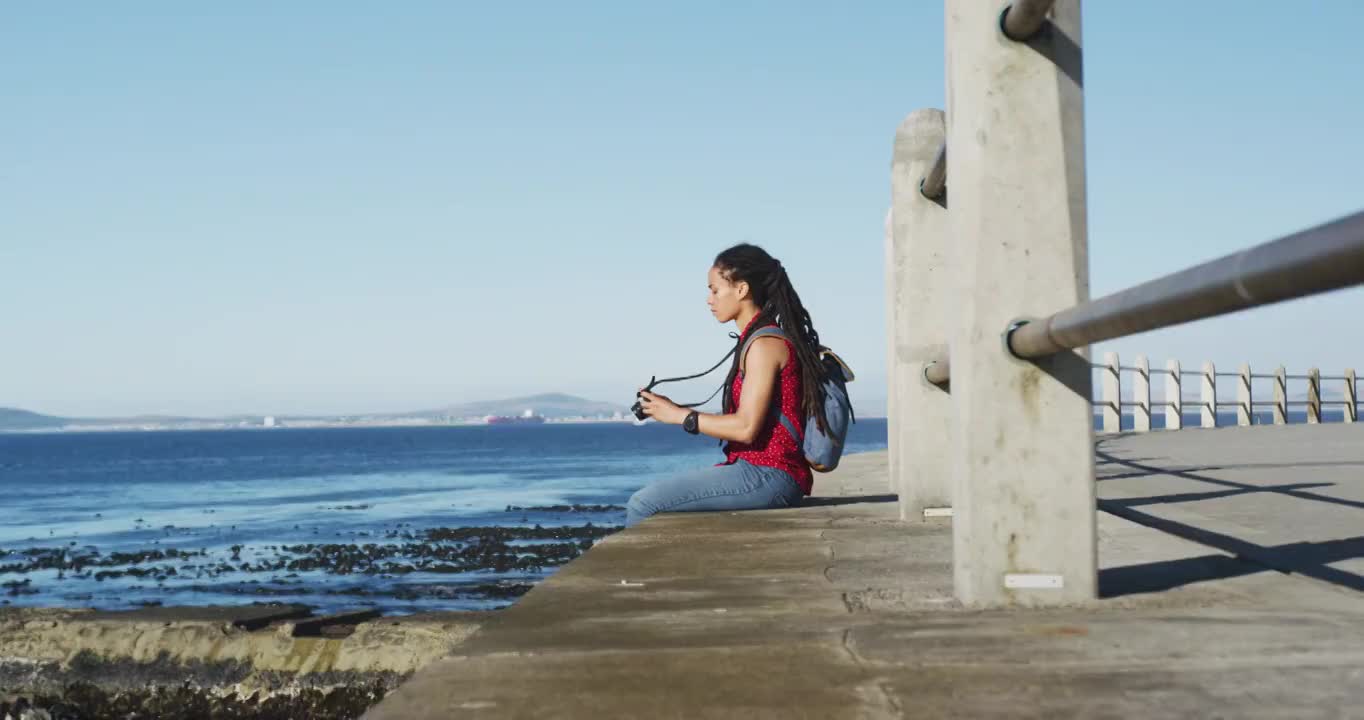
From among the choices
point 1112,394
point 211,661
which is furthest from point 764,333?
point 1112,394

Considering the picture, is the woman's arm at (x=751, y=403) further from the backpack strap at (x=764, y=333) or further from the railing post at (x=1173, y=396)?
the railing post at (x=1173, y=396)

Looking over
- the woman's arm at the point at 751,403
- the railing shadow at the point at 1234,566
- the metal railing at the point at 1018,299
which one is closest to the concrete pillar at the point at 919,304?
the woman's arm at the point at 751,403

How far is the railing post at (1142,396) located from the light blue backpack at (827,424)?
16460mm

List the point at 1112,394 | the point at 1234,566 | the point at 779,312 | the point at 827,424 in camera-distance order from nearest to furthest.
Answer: the point at 1234,566
the point at 827,424
the point at 779,312
the point at 1112,394

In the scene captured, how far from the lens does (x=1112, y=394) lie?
67.9 ft

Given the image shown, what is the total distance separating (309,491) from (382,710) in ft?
170

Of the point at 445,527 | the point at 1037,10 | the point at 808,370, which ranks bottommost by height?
the point at 445,527

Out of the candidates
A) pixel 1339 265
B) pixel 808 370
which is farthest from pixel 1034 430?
pixel 808 370

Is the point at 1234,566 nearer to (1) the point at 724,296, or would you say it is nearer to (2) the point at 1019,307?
(2) the point at 1019,307

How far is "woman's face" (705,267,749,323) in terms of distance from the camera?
5477 millimetres

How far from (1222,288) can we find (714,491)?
3.84 meters

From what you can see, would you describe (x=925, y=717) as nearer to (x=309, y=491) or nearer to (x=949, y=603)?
(x=949, y=603)

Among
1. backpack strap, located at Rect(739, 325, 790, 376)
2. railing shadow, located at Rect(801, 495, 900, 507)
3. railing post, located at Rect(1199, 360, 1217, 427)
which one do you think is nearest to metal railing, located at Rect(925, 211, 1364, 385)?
backpack strap, located at Rect(739, 325, 790, 376)

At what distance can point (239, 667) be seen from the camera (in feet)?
25.0
